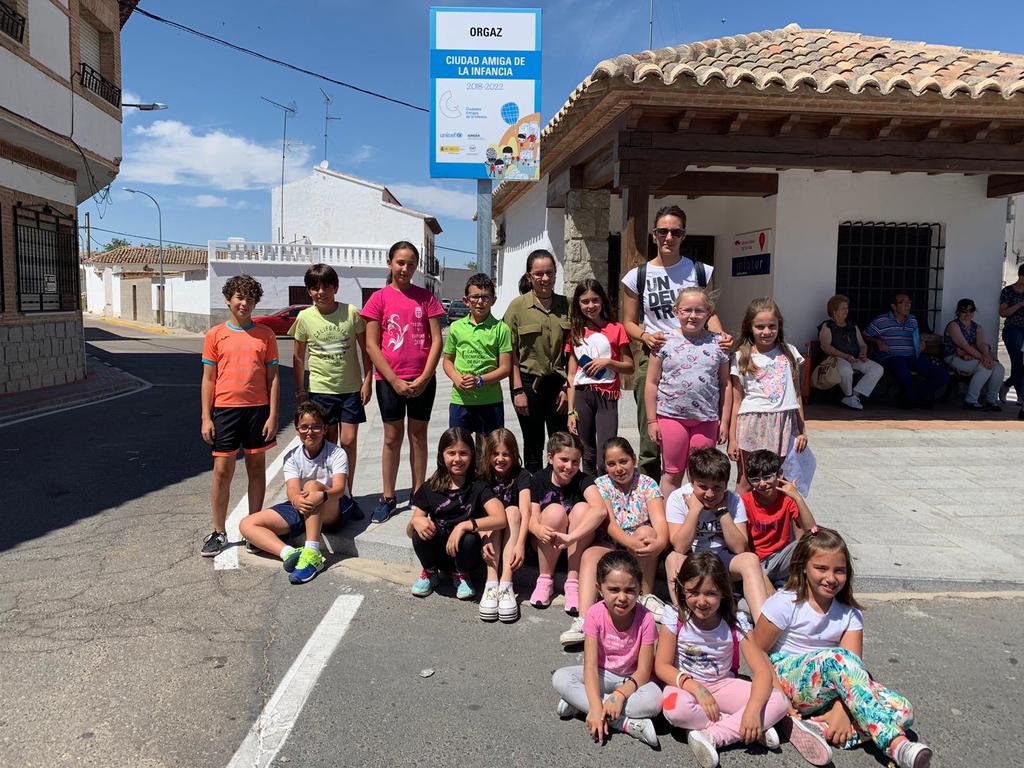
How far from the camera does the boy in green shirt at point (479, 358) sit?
4664mm

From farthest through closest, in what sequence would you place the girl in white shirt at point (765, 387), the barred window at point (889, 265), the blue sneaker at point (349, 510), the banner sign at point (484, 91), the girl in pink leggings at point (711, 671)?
1. the barred window at point (889, 265)
2. the banner sign at point (484, 91)
3. the blue sneaker at point (349, 510)
4. the girl in white shirt at point (765, 387)
5. the girl in pink leggings at point (711, 671)

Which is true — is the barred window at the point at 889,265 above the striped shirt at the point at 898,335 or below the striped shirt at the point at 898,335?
above

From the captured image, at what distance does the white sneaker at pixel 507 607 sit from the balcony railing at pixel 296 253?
29.6 meters

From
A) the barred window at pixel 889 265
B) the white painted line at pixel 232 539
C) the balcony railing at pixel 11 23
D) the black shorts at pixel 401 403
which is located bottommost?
the white painted line at pixel 232 539

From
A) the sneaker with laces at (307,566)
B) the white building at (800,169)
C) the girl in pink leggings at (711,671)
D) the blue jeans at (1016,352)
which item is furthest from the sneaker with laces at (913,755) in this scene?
the blue jeans at (1016,352)

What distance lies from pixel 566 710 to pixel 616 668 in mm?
243

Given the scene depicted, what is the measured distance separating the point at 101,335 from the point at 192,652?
1203 inches

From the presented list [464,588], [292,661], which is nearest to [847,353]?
[464,588]

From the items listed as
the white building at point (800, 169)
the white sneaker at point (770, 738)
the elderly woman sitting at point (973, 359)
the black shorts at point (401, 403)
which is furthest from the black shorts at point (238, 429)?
the elderly woman sitting at point (973, 359)

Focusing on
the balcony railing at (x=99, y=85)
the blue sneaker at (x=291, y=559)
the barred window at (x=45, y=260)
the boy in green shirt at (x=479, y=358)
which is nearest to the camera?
the blue sneaker at (x=291, y=559)

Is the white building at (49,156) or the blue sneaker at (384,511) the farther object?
the white building at (49,156)

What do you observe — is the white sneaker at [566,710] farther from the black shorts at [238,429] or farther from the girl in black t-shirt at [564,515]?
the black shorts at [238,429]

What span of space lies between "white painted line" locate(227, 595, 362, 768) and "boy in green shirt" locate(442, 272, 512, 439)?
141 cm

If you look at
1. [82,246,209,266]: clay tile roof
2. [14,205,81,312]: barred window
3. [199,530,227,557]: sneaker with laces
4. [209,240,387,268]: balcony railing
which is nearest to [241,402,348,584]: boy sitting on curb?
[199,530,227,557]: sneaker with laces
